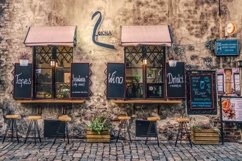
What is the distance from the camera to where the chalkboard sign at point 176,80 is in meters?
9.08

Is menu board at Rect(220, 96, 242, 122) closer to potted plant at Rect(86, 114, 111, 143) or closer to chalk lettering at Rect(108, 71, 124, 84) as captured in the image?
chalk lettering at Rect(108, 71, 124, 84)

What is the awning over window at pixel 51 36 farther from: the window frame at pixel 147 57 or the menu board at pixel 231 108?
the menu board at pixel 231 108

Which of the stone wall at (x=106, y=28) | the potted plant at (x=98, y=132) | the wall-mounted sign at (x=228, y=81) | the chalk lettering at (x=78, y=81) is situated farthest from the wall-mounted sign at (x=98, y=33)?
the wall-mounted sign at (x=228, y=81)

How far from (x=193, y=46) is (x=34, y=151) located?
18.6 feet

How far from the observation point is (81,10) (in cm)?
951

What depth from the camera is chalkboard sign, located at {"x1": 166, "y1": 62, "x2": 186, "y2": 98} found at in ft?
29.8

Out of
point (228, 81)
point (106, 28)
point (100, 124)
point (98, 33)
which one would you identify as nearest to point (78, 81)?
point (100, 124)

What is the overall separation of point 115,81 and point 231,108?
367 centimetres

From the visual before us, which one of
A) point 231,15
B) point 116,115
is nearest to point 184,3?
point 231,15

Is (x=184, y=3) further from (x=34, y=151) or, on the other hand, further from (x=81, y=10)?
(x=34, y=151)

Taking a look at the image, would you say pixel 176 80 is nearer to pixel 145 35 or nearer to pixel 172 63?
pixel 172 63

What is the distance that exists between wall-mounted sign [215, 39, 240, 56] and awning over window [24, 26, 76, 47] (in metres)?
4.51

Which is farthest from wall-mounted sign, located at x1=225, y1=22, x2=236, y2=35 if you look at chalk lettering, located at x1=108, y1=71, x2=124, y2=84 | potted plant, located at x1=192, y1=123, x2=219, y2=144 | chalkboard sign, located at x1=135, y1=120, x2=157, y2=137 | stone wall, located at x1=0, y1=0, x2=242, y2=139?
chalkboard sign, located at x1=135, y1=120, x2=157, y2=137

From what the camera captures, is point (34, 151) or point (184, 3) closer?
point (34, 151)
